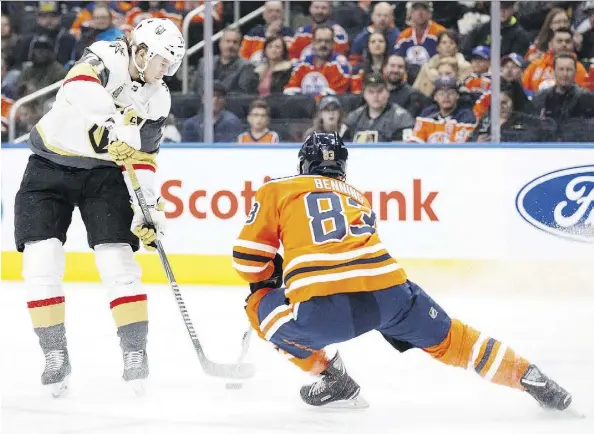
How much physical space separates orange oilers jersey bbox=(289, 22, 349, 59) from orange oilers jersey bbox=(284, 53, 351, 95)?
0.06 metres

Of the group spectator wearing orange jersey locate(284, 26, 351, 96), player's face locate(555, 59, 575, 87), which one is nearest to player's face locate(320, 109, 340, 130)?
spectator wearing orange jersey locate(284, 26, 351, 96)

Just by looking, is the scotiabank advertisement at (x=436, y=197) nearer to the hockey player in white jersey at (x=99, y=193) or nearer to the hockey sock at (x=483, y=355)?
the hockey player in white jersey at (x=99, y=193)

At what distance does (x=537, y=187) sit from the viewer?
5582 millimetres

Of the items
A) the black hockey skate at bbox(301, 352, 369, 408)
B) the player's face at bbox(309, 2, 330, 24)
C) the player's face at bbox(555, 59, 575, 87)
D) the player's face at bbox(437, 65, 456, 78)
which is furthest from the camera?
the player's face at bbox(309, 2, 330, 24)

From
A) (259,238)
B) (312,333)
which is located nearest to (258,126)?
(259,238)

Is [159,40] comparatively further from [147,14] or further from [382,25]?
[147,14]

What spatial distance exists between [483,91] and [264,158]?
1.16 metres

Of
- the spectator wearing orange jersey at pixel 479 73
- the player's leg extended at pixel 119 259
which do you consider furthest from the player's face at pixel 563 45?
the player's leg extended at pixel 119 259

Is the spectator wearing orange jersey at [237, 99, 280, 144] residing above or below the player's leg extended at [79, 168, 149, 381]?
above

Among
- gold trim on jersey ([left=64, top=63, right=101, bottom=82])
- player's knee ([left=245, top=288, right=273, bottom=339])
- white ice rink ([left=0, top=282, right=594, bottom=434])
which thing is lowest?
white ice rink ([left=0, top=282, right=594, bottom=434])

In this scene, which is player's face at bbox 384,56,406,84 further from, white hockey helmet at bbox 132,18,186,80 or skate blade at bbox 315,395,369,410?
skate blade at bbox 315,395,369,410

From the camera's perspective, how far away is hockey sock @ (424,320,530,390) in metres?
3.03

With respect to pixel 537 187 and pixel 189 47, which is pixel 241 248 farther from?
pixel 189 47

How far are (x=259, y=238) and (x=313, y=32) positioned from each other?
3.38 metres
